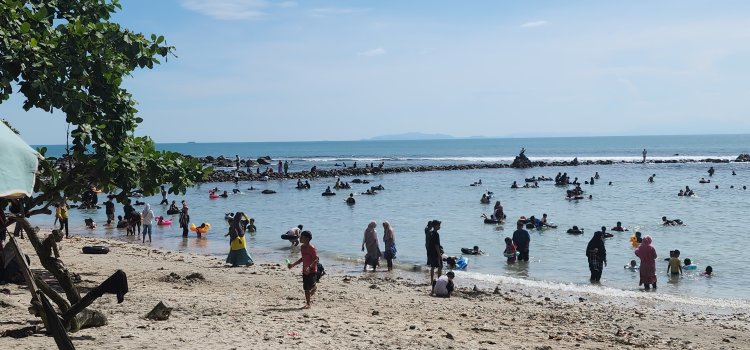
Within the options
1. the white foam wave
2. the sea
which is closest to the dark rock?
the sea

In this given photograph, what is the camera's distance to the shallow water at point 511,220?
61.8 ft

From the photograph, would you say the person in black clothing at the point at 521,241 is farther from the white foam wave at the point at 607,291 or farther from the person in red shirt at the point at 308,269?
the person in red shirt at the point at 308,269

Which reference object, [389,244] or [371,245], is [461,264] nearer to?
[389,244]

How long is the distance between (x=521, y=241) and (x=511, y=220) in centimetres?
1243

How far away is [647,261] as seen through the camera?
15875mm

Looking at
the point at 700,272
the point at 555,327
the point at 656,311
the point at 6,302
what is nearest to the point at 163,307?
the point at 6,302

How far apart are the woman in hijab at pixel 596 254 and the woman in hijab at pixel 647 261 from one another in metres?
0.95

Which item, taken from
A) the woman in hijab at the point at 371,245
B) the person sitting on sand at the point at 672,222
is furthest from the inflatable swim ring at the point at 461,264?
the person sitting on sand at the point at 672,222

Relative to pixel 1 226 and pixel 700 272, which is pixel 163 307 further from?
pixel 700 272

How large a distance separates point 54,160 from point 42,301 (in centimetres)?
507

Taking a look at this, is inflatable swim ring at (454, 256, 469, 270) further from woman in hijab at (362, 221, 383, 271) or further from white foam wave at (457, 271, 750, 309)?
woman in hijab at (362, 221, 383, 271)

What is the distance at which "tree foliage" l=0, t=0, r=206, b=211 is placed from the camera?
852 cm

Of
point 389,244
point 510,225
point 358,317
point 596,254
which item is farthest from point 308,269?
point 510,225

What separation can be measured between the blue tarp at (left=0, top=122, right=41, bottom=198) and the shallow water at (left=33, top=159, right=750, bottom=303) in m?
13.7
